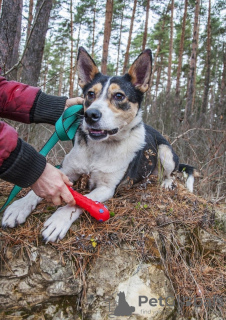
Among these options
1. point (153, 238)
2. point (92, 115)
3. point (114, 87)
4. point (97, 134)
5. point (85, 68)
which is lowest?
point (153, 238)

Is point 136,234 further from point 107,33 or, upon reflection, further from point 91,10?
point 91,10

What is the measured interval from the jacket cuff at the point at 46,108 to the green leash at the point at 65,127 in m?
0.09

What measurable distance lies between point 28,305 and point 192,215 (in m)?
1.84

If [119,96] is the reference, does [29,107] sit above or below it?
below

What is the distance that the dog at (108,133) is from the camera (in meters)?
2.63

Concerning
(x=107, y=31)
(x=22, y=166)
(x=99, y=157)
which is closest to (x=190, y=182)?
(x=99, y=157)

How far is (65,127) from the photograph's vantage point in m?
2.89

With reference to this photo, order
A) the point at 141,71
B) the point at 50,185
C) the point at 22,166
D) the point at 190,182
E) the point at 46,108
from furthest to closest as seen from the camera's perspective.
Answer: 1. the point at 190,182
2. the point at 141,71
3. the point at 46,108
4. the point at 50,185
5. the point at 22,166

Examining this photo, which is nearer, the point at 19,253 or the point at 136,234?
the point at 19,253

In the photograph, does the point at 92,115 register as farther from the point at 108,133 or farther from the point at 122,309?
the point at 122,309

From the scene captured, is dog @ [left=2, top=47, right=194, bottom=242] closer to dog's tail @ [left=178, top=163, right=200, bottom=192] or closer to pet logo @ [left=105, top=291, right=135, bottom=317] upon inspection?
pet logo @ [left=105, top=291, right=135, bottom=317]

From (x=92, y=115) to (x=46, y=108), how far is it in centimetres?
60

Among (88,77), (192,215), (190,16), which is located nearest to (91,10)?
(190,16)

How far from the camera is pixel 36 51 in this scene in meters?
6.12
